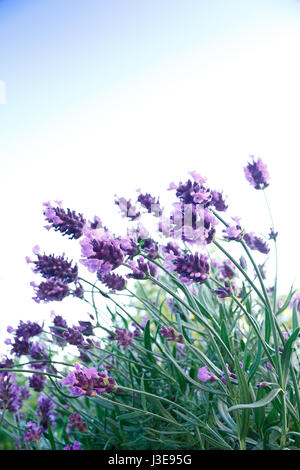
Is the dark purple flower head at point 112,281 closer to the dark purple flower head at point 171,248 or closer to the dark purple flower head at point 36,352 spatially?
the dark purple flower head at point 171,248

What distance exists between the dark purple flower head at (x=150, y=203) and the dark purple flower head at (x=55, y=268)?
19 cm

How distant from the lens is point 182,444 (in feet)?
2.76

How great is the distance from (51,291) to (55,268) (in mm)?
66

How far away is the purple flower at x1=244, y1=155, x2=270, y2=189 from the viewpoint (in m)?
0.89

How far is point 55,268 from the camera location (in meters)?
0.75

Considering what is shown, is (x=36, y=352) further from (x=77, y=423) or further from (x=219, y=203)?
(x=219, y=203)

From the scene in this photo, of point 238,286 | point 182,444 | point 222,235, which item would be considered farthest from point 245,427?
point 238,286

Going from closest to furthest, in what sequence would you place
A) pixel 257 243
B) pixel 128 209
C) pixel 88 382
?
pixel 88 382
pixel 128 209
pixel 257 243

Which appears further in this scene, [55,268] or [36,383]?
[36,383]

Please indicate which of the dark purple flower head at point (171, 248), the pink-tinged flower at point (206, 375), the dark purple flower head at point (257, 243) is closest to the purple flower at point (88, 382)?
the pink-tinged flower at point (206, 375)

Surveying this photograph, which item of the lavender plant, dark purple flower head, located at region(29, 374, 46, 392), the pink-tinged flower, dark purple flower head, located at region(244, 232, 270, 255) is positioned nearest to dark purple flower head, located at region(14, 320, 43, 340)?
the lavender plant

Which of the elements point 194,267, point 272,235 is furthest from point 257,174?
point 194,267
